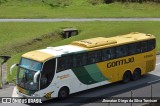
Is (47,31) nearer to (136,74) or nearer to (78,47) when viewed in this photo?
(136,74)

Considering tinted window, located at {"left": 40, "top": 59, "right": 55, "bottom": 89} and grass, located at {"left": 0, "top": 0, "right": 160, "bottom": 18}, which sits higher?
tinted window, located at {"left": 40, "top": 59, "right": 55, "bottom": 89}

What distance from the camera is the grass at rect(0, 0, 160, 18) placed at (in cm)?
6016

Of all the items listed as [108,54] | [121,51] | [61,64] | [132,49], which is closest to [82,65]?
[61,64]

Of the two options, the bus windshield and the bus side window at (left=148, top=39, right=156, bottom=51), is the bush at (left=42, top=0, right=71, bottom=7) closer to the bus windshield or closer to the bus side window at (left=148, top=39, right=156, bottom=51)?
the bus side window at (left=148, top=39, right=156, bottom=51)

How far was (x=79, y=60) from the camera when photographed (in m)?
23.6

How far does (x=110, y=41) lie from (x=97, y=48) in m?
1.34

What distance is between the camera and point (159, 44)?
40219mm

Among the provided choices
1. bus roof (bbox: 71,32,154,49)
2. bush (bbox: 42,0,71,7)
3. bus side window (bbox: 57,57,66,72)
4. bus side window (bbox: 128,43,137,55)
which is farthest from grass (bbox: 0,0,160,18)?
bus side window (bbox: 57,57,66,72)

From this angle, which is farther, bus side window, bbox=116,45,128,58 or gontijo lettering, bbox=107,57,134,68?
bus side window, bbox=116,45,128,58

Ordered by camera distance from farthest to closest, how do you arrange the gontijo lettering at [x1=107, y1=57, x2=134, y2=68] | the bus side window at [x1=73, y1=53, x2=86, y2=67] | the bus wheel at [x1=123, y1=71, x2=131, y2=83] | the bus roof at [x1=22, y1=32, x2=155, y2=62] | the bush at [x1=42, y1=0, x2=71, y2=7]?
the bush at [x1=42, y1=0, x2=71, y2=7] → the bus wheel at [x1=123, y1=71, x2=131, y2=83] → the gontijo lettering at [x1=107, y1=57, x2=134, y2=68] → the bus side window at [x1=73, y1=53, x2=86, y2=67] → the bus roof at [x1=22, y1=32, x2=155, y2=62]

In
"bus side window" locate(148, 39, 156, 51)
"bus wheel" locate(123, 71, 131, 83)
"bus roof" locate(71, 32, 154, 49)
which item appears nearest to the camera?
"bus roof" locate(71, 32, 154, 49)

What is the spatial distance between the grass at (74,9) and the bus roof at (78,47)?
1274 inches

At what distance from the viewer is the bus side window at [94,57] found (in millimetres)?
24209

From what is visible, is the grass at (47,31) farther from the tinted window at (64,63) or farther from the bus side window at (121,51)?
the tinted window at (64,63)
